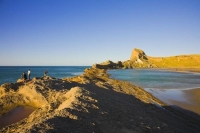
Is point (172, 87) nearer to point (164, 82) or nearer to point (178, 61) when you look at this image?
point (164, 82)

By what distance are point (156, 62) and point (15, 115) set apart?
155953 mm

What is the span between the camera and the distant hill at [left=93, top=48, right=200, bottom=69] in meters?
137

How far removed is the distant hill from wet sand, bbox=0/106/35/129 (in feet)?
362

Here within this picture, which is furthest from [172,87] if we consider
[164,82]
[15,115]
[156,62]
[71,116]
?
[156,62]

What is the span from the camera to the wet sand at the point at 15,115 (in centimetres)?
1182

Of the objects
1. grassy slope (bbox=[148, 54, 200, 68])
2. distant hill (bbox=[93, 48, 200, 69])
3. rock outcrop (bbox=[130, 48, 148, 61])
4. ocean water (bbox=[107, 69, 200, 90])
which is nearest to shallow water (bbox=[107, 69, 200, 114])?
ocean water (bbox=[107, 69, 200, 90])

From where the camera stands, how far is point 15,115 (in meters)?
12.7

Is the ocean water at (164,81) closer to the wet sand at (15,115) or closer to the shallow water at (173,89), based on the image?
the shallow water at (173,89)

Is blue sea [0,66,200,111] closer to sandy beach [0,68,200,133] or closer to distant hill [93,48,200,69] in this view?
sandy beach [0,68,200,133]

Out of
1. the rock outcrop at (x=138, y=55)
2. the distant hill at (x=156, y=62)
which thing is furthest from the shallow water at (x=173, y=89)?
the rock outcrop at (x=138, y=55)

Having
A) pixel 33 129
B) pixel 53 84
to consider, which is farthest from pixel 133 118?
pixel 53 84

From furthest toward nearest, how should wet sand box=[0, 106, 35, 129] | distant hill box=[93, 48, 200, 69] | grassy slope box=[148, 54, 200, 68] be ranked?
1. distant hill box=[93, 48, 200, 69]
2. grassy slope box=[148, 54, 200, 68]
3. wet sand box=[0, 106, 35, 129]

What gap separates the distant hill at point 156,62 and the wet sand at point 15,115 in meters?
110

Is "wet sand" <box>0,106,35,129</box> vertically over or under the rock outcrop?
under
